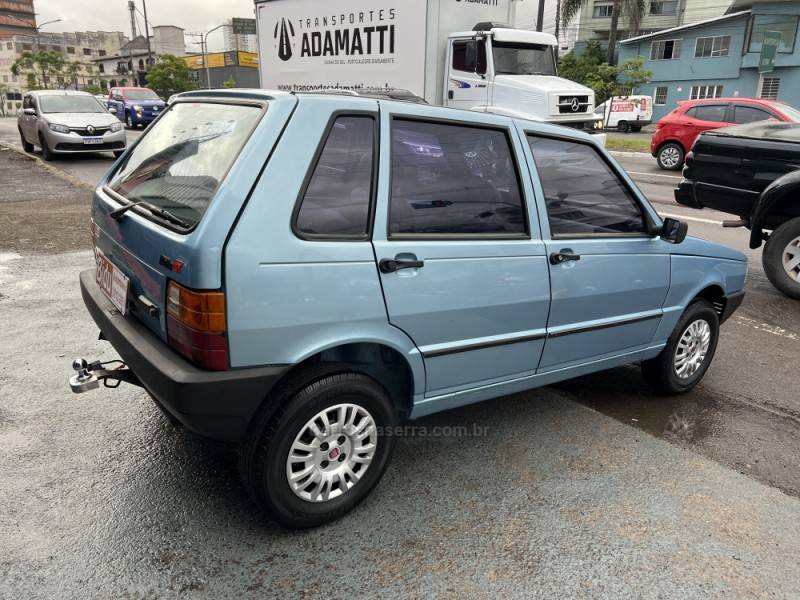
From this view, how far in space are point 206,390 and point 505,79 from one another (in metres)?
12.7

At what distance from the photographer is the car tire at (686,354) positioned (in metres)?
3.89

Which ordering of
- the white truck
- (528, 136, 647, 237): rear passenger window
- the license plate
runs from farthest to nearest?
the white truck
(528, 136, 647, 237): rear passenger window
the license plate

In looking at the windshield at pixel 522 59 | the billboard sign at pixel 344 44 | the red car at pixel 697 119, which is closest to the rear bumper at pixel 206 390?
the billboard sign at pixel 344 44

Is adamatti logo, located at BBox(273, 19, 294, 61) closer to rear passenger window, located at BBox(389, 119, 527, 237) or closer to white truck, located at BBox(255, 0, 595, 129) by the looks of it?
white truck, located at BBox(255, 0, 595, 129)

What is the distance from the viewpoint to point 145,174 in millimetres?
3010

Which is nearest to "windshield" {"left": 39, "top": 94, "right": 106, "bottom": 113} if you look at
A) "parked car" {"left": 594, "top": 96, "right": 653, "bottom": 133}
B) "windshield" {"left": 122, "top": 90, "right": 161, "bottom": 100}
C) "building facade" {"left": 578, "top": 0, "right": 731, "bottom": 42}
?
"windshield" {"left": 122, "top": 90, "right": 161, "bottom": 100}

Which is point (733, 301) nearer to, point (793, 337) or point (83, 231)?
point (793, 337)

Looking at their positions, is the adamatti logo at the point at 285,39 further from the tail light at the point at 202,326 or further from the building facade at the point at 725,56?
the building facade at the point at 725,56

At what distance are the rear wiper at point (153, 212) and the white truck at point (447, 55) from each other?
10717 mm

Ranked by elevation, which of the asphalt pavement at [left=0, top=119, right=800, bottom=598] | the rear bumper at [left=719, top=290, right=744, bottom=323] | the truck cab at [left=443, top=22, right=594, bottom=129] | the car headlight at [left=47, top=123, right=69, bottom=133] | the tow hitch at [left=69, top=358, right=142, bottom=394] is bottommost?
the asphalt pavement at [left=0, top=119, right=800, bottom=598]

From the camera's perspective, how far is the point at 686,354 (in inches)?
157

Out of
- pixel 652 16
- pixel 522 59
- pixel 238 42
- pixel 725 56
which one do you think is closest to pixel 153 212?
pixel 522 59

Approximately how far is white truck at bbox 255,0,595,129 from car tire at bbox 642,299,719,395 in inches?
355

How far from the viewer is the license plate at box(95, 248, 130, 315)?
2.79 m
